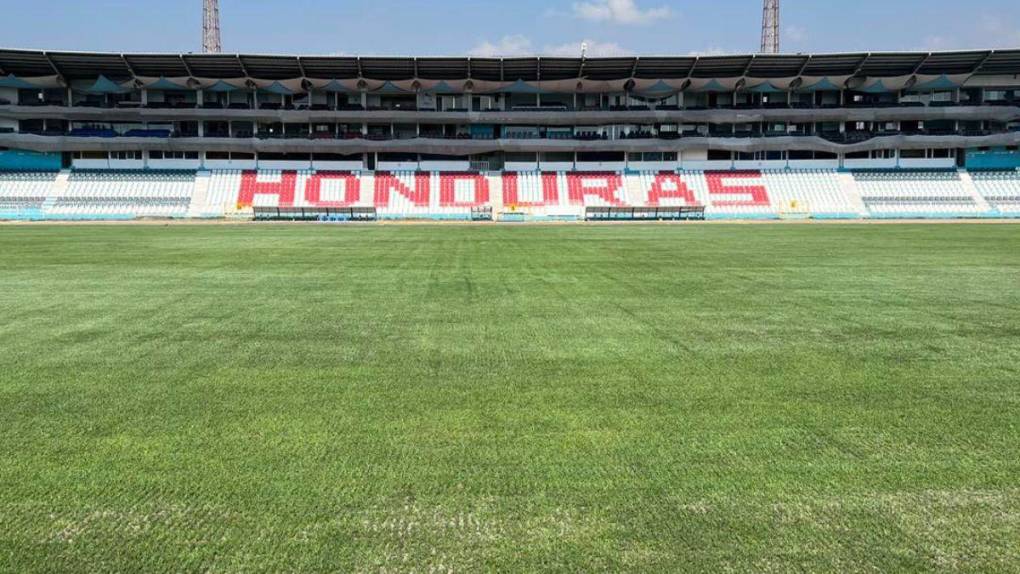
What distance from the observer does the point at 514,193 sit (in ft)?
182

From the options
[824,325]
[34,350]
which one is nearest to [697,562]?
[824,325]

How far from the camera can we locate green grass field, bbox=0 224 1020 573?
3.25 meters

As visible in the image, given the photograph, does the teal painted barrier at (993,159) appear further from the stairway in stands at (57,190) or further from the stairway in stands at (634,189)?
the stairway in stands at (57,190)

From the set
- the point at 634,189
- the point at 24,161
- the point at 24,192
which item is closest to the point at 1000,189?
the point at 634,189

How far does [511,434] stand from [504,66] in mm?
53500

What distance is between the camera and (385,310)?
988cm

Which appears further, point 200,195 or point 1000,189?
point 1000,189

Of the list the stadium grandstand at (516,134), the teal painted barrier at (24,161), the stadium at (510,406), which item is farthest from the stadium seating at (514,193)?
the stadium at (510,406)

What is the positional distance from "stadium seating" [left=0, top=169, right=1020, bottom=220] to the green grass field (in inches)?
1617

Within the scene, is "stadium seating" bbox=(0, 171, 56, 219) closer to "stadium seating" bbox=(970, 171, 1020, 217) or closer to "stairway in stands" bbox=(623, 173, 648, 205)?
"stairway in stands" bbox=(623, 173, 648, 205)

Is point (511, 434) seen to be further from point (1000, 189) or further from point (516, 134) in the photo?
point (1000, 189)

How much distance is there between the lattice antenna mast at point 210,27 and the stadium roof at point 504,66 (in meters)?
12.0

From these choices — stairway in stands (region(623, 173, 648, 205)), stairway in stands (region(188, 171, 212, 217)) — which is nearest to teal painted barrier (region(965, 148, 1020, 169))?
stairway in stands (region(623, 173, 648, 205))

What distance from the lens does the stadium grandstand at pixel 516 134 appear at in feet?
173
